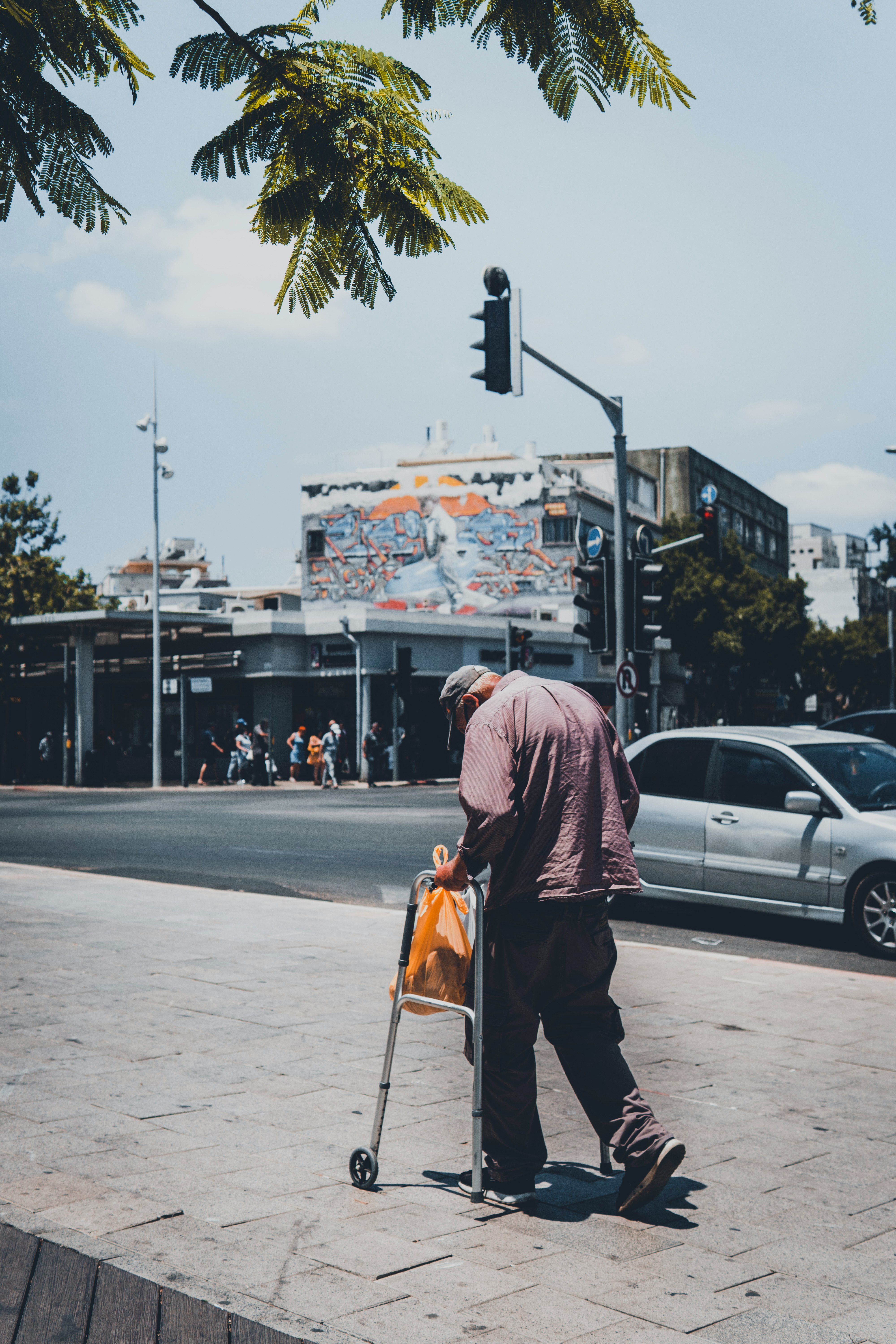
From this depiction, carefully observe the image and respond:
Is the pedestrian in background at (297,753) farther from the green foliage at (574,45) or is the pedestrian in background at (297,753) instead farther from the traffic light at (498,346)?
the green foliage at (574,45)

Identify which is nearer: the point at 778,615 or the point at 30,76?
the point at 30,76

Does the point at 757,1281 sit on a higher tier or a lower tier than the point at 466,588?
lower

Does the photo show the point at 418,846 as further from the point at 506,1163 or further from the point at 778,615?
the point at 778,615

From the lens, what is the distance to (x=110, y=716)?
43469 mm

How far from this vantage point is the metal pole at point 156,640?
3731cm

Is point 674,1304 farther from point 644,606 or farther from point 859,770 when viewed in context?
point 644,606

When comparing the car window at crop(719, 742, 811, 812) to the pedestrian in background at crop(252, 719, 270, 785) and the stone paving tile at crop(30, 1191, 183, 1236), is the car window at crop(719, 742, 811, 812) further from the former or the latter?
the pedestrian in background at crop(252, 719, 270, 785)

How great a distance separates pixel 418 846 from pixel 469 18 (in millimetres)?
13849

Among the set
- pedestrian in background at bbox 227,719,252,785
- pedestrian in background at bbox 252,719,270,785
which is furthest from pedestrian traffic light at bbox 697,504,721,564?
pedestrian in background at bbox 227,719,252,785

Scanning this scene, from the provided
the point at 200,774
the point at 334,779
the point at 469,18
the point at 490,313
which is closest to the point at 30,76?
the point at 469,18

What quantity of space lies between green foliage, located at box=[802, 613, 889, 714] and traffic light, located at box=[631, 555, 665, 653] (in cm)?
4767

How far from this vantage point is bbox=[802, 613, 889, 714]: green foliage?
66.9 meters

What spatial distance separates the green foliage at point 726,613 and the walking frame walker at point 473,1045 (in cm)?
4780

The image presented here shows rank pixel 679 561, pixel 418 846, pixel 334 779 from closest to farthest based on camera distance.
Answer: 1. pixel 418 846
2. pixel 334 779
3. pixel 679 561
